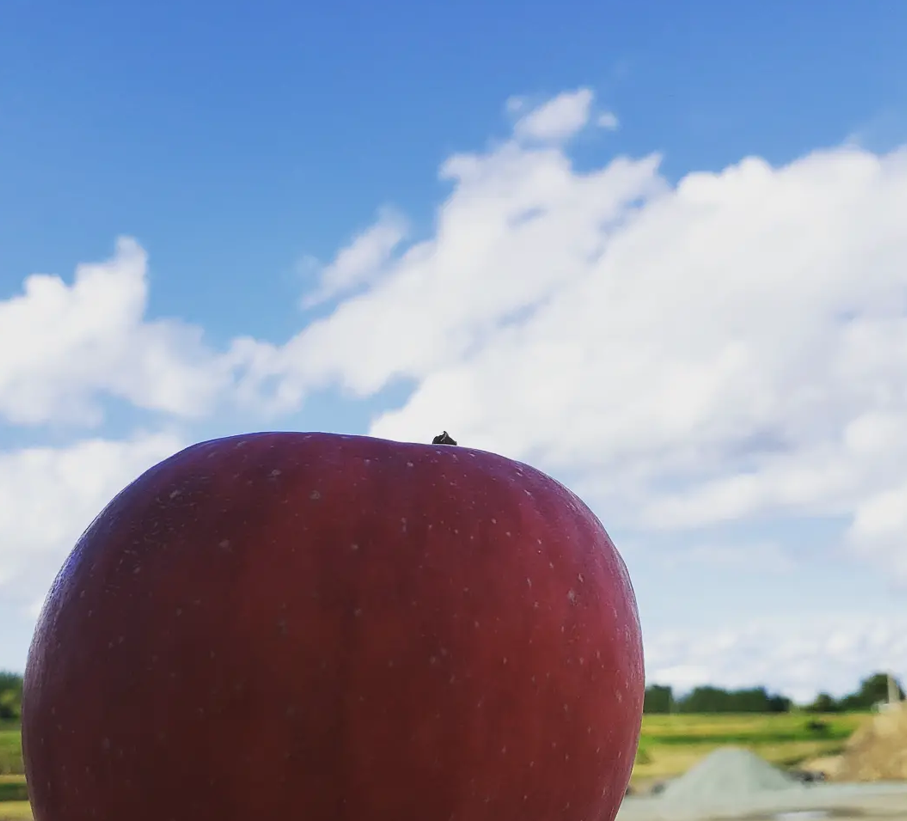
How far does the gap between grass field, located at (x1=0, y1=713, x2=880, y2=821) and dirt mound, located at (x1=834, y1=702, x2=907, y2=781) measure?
0.21 m

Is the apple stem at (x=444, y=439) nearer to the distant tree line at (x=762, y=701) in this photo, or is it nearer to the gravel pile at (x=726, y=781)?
the gravel pile at (x=726, y=781)

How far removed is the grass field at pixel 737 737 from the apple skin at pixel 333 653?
459 centimetres

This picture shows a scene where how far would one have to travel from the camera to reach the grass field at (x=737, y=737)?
18.2 feet

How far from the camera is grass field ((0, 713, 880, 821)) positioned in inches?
218

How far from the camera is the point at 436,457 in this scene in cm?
107

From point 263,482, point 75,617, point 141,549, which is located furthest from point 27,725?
point 263,482

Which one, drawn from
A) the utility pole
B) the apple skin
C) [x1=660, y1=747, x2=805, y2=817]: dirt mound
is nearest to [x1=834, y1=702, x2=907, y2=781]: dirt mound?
the utility pole

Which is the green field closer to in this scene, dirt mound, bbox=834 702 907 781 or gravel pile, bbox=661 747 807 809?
dirt mound, bbox=834 702 907 781

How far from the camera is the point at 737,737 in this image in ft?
20.8

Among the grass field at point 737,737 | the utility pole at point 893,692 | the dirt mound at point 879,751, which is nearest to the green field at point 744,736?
the grass field at point 737,737

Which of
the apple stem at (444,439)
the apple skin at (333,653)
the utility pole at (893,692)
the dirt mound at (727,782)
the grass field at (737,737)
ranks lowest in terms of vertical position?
the dirt mound at (727,782)

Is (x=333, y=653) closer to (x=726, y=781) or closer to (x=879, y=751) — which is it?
(x=726, y=781)

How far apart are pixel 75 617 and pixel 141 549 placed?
11cm

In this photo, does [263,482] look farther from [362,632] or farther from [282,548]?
[362,632]
